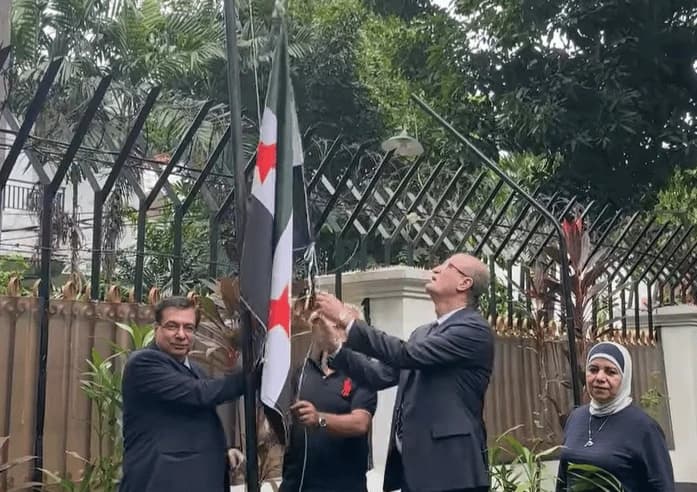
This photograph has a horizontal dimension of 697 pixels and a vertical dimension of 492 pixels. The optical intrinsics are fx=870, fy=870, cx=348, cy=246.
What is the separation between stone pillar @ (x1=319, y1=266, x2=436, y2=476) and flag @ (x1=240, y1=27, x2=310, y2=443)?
2.63 meters

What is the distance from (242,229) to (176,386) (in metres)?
0.57

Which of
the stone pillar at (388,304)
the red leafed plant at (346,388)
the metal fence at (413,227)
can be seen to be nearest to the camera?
the red leafed plant at (346,388)

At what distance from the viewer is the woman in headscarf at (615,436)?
317cm

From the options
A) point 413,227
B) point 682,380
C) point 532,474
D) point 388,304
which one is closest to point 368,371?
point 532,474

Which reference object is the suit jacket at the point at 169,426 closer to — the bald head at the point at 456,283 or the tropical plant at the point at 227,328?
the bald head at the point at 456,283

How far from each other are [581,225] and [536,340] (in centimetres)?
102

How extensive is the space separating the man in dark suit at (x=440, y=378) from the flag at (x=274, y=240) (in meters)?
0.33

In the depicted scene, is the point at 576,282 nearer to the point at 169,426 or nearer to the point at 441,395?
the point at 441,395

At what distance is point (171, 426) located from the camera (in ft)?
9.45

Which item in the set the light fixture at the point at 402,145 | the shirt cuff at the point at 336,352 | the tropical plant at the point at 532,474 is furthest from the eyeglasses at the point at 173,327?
the light fixture at the point at 402,145

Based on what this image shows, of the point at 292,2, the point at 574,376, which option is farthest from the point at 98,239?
the point at 292,2

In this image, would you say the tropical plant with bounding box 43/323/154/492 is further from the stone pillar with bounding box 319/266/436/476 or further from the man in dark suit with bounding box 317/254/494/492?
the stone pillar with bounding box 319/266/436/476

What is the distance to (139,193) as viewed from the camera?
4.80m

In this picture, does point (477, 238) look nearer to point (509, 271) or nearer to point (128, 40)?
point (509, 271)
